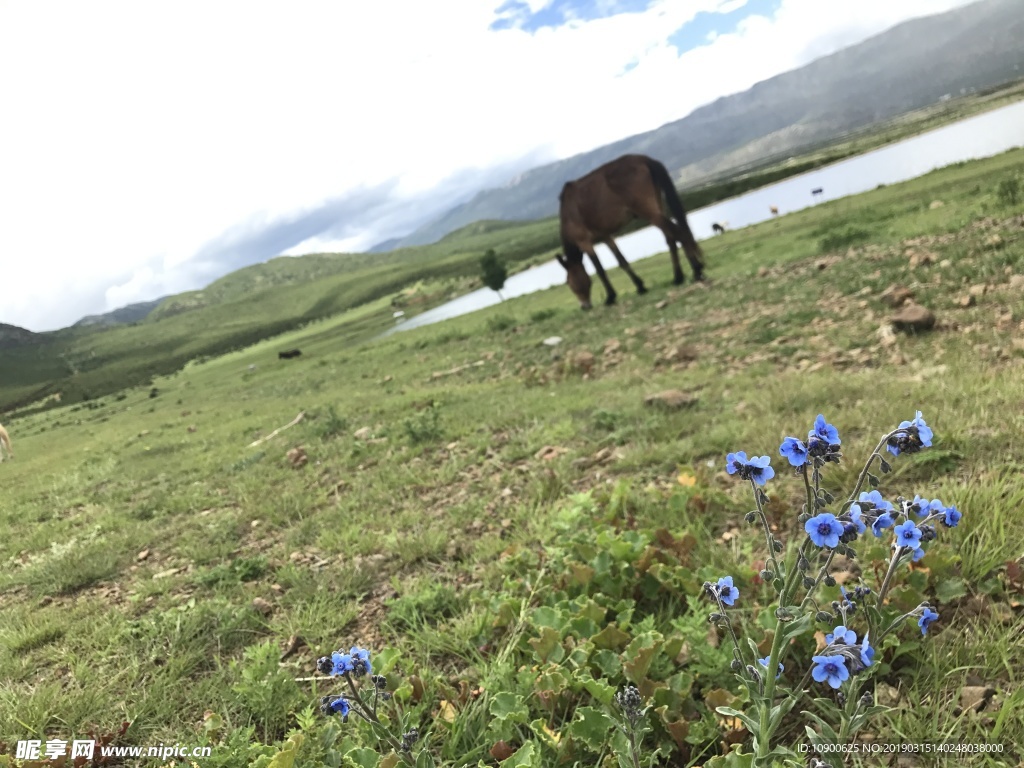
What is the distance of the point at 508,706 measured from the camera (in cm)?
252

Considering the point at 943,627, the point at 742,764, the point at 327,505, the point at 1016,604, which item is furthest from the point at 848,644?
the point at 327,505

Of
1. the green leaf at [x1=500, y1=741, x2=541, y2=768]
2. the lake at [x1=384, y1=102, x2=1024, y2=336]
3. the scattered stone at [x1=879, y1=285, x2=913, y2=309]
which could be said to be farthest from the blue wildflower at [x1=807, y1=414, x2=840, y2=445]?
the lake at [x1=384, y1=102, x2=1024, y2=336]

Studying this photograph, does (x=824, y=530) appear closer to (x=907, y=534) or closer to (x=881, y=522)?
(x=881, y=522)

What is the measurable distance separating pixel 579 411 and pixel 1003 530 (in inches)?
186

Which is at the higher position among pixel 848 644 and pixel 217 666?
pixel 848 644

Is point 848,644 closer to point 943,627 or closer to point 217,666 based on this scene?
point 943,627

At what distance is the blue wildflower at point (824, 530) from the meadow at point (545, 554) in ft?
4.02

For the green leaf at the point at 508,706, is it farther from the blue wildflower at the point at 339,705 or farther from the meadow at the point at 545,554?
the blue wildflower at the point at 339,705

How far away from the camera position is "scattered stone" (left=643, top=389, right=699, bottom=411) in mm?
6402

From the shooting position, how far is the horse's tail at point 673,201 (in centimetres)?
1527

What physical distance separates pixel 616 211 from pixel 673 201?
198 cm

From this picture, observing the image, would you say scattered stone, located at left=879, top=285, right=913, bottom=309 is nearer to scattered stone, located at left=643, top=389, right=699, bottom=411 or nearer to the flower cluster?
scattered stone, located at left=643, top=389, right=699, bottom=411

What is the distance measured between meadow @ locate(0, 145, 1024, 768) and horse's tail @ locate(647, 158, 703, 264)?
19.6 feet

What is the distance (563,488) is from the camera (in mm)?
5082
